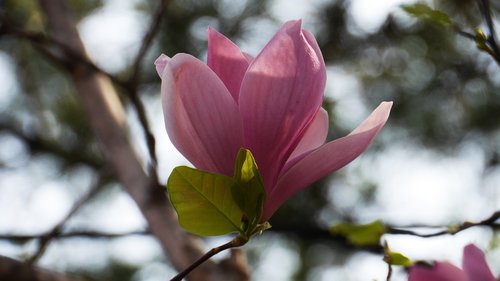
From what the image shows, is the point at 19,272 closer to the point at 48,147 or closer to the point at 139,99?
the point at 139,99

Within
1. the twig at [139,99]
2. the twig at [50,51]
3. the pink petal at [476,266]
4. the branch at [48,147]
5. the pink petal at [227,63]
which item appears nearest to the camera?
the pink petal at [476,266]

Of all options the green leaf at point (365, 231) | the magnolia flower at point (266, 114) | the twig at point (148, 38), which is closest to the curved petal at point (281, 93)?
the magnolia flower at point (266, 114)

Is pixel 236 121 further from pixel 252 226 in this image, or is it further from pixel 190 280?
pixel 190 280

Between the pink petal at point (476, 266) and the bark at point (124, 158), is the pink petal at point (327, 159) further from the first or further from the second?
the bark at point (124, 158)

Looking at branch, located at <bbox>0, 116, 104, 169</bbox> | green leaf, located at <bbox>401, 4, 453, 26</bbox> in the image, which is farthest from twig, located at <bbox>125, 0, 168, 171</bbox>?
branch, located at <bbox>0, 116, 104, 169</bbox>

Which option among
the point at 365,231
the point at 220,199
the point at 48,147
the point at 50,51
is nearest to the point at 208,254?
the point at 220,199

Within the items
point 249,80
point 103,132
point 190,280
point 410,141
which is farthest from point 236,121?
point 410,141
